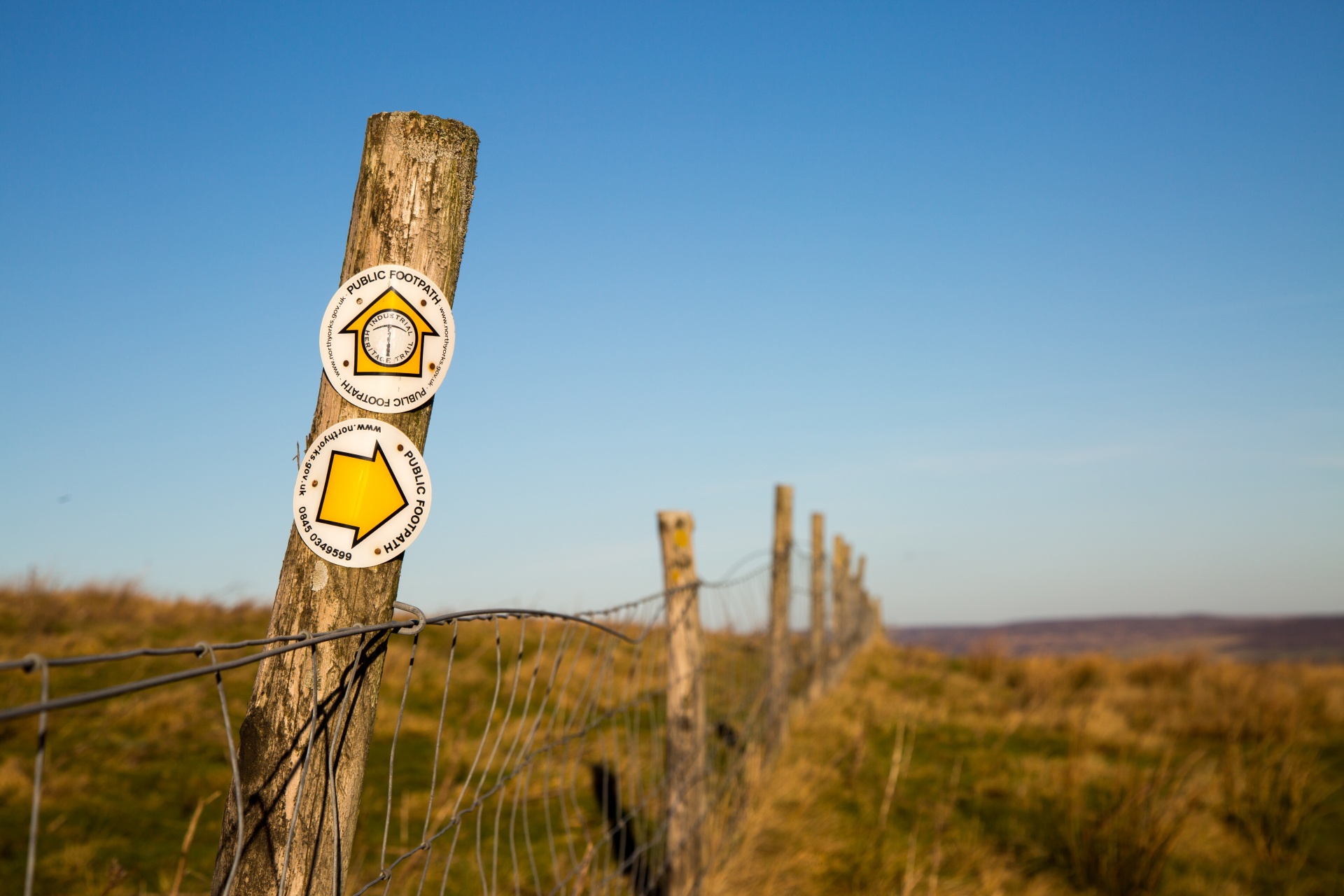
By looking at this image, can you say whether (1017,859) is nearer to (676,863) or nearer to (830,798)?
(830,798)

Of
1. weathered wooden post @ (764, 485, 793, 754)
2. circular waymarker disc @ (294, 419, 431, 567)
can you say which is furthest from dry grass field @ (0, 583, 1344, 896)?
circular waymarker disc @ (294, 419, 431, 567)

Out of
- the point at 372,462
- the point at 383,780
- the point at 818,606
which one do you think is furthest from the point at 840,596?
the point at 372,462

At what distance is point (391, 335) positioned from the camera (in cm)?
159

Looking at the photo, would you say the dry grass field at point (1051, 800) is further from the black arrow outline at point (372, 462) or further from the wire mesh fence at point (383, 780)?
the black arrow outline at point (372, 462)

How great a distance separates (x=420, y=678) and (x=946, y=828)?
5.75 metres

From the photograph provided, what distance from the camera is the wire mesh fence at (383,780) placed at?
1.52 metres

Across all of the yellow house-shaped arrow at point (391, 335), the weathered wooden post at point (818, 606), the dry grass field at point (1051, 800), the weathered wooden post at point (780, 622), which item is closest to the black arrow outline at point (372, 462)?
the yellow house-shaped arrow at point (391, 335)

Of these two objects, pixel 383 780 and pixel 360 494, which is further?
pixel 383 780

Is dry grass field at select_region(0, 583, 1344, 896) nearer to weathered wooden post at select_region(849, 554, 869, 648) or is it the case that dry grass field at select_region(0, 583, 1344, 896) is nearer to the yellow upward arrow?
the yellow upward arrow

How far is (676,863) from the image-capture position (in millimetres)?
3623

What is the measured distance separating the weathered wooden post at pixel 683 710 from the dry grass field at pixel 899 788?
1.18 ft

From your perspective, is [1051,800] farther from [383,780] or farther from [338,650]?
[338,650]

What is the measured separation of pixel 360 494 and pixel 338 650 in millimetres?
264

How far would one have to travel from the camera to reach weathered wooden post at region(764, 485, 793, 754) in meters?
6.35
